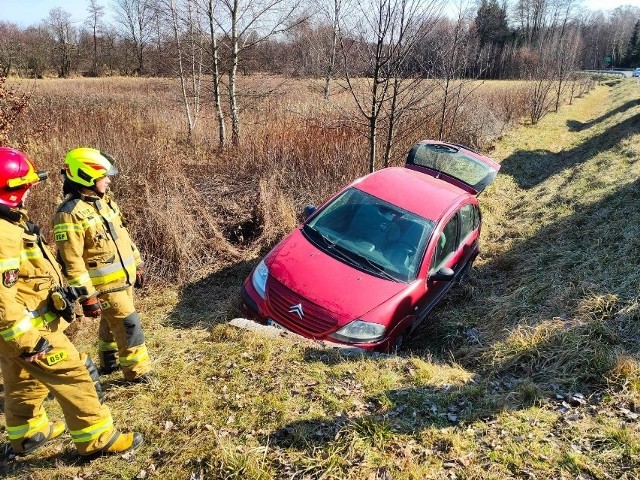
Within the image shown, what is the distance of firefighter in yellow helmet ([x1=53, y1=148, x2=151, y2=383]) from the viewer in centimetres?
303

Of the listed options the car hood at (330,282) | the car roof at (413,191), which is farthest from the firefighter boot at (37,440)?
the car roof at (413,191)

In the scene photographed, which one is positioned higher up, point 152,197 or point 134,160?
point 134,160

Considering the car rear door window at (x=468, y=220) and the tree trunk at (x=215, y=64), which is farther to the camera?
the tree trunk at (x=215, y=64)

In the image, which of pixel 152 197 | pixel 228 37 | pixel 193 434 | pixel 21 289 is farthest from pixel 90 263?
pixel 228 37

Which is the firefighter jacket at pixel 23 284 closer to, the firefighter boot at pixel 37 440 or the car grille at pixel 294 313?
the firefighter boot at pixel 37 440

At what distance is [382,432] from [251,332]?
169 cm

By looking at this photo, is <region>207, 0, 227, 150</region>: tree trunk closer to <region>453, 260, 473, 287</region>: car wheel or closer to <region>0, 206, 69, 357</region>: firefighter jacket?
<region>453, 260, 473, 287</region>: car wheel

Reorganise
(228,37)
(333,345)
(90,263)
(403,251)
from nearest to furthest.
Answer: (90,263)
(333,345)
(403,251)
(228,37)

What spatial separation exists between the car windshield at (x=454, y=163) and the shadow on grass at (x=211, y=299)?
3.32m

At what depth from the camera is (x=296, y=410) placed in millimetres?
3271

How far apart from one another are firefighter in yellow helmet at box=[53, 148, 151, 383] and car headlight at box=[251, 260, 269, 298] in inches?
49.6

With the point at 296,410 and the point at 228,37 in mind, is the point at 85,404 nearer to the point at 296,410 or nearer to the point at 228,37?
the point at 296,410

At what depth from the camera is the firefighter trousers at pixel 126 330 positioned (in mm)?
3355

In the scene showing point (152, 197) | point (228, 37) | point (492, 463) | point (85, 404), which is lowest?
point (492, 463)
